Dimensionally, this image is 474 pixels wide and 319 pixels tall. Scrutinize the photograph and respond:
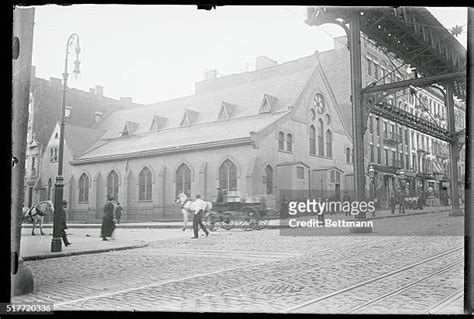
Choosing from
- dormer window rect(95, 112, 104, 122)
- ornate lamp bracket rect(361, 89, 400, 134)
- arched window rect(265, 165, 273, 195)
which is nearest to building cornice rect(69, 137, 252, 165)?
arched window rect(265, 165, 273, 195)

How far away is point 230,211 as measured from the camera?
4.92 meters

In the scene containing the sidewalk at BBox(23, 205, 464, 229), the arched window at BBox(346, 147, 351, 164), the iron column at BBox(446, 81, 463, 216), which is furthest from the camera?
the arched window at BBox(346, 147, 351, 164)

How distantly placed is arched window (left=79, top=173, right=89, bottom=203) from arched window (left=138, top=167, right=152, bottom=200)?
0.60m

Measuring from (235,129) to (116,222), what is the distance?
1695 millimetres

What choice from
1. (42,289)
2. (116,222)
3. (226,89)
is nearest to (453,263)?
(226,89)

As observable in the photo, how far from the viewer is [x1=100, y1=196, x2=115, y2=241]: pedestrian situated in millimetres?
4683

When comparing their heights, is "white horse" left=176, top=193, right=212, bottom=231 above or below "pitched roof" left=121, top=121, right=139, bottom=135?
below

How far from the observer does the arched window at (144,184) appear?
5242 millimetres

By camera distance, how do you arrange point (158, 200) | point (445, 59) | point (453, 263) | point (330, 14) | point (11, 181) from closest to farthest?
point (11, 181)
point (453, 263)
point (330, 14)
point (158, 200)
point (445, 59)

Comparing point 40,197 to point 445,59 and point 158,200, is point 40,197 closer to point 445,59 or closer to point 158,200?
point 158,200

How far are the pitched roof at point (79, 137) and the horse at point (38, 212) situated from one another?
760mm

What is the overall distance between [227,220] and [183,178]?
2.30 feet

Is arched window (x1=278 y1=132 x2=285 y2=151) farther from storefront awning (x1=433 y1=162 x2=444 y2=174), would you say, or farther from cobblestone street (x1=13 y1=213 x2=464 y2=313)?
storefront awning (x1=433 y1=162 x2=444 y2=174)

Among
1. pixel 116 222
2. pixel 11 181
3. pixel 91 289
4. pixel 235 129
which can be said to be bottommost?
pixel 91 289
